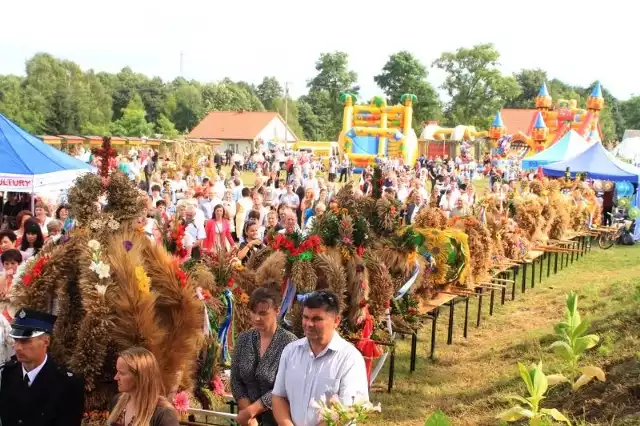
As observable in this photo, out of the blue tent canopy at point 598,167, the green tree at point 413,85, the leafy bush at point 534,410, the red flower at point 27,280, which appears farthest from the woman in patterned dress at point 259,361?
the green tree at point 413,85

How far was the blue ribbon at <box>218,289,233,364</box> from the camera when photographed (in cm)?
624

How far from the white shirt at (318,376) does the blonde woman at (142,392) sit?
0.60m

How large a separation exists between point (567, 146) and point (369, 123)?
49.7ft

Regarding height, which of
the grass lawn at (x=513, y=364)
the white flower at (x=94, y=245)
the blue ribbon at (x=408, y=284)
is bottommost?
the grass lawn at (x=513, y=364)

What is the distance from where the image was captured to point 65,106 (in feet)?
186

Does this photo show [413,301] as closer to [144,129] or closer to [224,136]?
[144,129]

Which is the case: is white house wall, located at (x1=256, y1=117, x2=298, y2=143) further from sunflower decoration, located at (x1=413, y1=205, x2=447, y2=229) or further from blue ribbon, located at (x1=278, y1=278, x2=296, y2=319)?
blue ribbon, located at (x1=278, y1=278, x2=296, y2=319)

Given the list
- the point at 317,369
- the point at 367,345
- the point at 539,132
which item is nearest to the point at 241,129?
the point at 539,132

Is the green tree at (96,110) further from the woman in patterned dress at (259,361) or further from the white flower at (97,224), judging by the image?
the woman in patterned dress at (259,361)

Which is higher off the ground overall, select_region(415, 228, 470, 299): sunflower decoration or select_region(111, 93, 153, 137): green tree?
select_region(111, 93, 153, 137): green tree

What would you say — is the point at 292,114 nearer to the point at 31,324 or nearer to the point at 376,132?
the point at 376,132

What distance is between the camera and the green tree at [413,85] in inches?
2783

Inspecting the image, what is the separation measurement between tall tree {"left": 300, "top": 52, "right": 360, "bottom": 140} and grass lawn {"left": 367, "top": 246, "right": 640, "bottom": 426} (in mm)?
64388

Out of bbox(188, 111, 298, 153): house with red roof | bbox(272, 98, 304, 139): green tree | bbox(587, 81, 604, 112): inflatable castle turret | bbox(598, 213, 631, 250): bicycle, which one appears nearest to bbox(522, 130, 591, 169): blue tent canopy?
bbox(598, 213, 631, 250): bicycle
